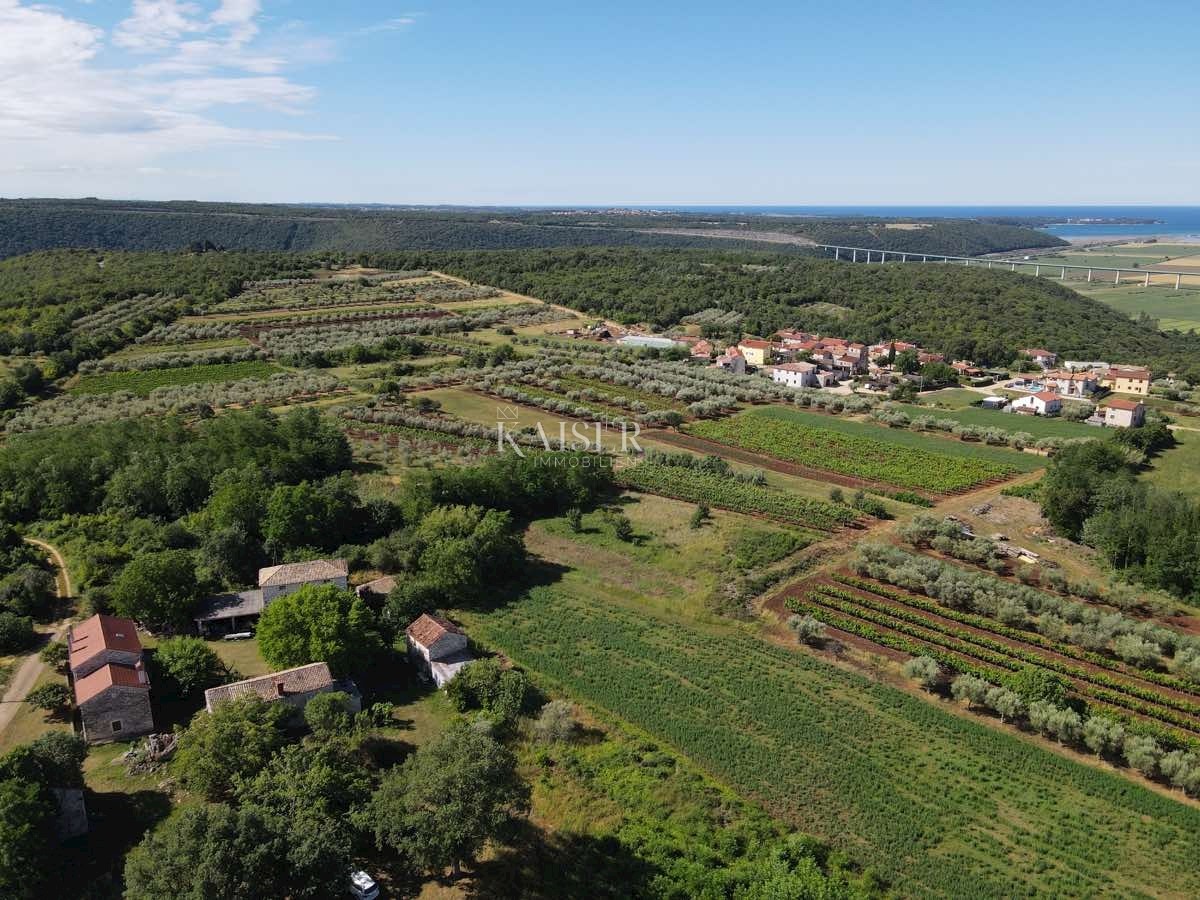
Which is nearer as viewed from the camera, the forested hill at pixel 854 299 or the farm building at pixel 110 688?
the farm building at pixel 110 688

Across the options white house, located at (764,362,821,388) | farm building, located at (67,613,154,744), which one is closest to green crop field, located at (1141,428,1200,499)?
white house, located at (764,362,821,388)

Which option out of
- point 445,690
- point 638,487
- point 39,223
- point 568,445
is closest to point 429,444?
point 568,445

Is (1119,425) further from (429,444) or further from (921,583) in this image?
(429,444)

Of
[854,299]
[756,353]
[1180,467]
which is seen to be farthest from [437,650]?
[854,299]

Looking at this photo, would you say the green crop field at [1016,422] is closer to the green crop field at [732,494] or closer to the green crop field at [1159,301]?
the green crop field at [732,494]

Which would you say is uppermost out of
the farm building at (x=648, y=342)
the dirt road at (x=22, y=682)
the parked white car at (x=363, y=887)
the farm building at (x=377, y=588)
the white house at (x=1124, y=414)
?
the farm building at (x=648, y=342)

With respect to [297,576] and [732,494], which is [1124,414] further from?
[297,576]

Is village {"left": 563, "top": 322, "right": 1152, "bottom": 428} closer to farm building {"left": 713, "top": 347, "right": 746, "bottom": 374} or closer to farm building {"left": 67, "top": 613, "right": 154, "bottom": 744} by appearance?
farm building {"left": 713, "top": 347, "right": 746, "bottom": 374}

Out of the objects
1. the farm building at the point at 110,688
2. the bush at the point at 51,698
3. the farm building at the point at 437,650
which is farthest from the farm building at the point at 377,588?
the bush at the point at 51,698
